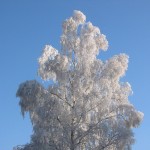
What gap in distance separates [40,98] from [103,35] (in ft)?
23.9

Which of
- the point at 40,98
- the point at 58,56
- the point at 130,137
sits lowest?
the point at 130,137

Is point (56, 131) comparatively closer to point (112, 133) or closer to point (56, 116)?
point (56, 116)

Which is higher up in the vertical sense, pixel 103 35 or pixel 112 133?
pixel 103 35

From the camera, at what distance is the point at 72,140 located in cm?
3978

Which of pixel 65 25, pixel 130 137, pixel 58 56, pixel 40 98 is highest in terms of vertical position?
pixel 65 25

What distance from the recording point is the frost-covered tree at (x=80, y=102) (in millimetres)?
39656

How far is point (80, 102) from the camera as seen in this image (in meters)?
40.7

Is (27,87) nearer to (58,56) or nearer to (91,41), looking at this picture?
(58,56)

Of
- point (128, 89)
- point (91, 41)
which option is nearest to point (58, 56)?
point (91, 41)

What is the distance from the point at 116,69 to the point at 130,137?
522 centimetres

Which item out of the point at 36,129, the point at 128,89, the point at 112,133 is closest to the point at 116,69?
the point at 128,89

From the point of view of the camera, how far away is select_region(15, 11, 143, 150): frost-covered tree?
39.7 metres

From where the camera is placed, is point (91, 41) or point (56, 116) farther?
point (91, 41)

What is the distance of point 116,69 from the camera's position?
1644 inches
